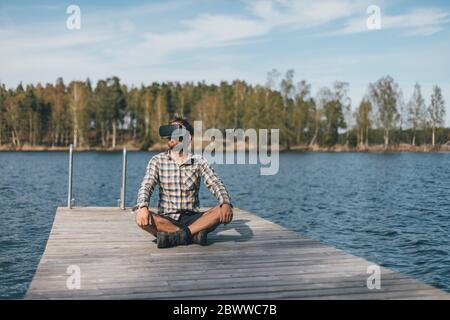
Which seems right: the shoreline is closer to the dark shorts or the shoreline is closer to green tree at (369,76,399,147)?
green tree at (369,76,399,147)

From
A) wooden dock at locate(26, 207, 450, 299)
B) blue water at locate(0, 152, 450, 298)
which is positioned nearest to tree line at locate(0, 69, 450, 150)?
blue water at locate(0, 152, 450, 298)

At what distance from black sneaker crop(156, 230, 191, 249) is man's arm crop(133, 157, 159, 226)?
464mm

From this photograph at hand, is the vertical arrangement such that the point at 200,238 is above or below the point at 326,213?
above

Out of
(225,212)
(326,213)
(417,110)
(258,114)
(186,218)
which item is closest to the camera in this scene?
(225,212)

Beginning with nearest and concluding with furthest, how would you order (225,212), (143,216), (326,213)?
1. (143,216)
2. (225,212)
3. (326,213)

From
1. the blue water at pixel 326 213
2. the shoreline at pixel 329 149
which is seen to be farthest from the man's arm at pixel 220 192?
the shoreline at pixel 329 149

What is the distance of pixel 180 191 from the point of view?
754 cm

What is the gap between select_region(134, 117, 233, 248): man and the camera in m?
7.27

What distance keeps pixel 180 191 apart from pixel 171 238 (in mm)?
701

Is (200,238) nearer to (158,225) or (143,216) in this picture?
(158,225)

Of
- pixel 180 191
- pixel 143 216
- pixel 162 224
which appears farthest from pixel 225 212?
pixel 143 216

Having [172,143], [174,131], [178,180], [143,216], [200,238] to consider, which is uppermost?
[174,131]
